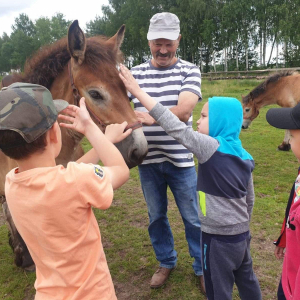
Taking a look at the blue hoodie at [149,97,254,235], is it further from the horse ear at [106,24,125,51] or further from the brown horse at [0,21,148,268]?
the horse ear at [106,24,125,51]

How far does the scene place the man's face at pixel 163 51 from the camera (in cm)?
246

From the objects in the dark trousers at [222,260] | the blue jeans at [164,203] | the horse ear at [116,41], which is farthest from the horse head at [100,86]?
the dark trousers at [222,260]

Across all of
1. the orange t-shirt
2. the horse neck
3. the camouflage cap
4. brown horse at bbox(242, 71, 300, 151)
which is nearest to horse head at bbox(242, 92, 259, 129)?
brown horse at bbox(242, 71, 300, 151)

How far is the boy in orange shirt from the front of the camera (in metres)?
1.12

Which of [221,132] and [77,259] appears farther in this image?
[221,132]

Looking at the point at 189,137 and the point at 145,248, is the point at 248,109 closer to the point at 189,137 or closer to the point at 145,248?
the point at 145,248

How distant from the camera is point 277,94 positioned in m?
8.31

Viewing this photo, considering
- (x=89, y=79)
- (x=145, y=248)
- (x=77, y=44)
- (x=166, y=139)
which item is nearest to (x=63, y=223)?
(x=89, y=79)

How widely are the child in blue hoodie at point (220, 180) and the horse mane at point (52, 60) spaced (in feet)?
2.63

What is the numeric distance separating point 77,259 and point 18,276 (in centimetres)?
244

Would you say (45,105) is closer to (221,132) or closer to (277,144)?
(221,132)

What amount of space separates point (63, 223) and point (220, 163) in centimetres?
102

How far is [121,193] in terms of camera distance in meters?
5.27

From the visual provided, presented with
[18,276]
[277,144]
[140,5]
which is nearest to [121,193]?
[18,276]
